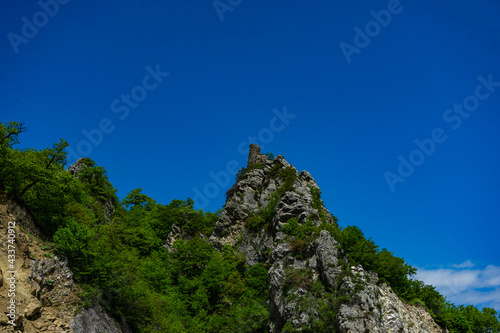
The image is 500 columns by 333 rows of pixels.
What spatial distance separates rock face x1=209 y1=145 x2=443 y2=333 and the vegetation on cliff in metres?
0.43

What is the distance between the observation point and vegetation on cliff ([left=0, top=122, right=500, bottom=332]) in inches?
1064

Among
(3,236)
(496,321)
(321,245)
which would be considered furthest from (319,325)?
(496,321)

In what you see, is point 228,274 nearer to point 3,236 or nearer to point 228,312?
point 228,312

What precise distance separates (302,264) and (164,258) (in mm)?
20763

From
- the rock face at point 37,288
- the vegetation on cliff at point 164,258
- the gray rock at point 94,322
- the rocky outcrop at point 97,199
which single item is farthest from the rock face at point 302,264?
the rocky outcrop at point 97,199

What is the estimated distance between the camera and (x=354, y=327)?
29.9m

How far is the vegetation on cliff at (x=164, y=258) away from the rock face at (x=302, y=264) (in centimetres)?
43

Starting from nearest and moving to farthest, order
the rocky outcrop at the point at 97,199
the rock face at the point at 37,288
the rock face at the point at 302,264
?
1. the rock face at the point at 37,288
2. the rock face at the point at 302,264
3. the rocky outcrop at the point at 97,199

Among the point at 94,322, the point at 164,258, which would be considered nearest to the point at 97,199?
the point at 164,258

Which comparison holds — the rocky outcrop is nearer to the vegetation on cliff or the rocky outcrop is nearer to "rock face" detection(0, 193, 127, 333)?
the vegetation on cliff

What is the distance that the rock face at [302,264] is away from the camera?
3164cm

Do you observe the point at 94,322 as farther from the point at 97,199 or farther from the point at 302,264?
the point at 97,199

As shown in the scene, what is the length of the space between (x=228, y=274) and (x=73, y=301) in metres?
22.5

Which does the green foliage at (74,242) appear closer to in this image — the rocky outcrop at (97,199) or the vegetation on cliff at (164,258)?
the vegetation on cliff at (164,258)
